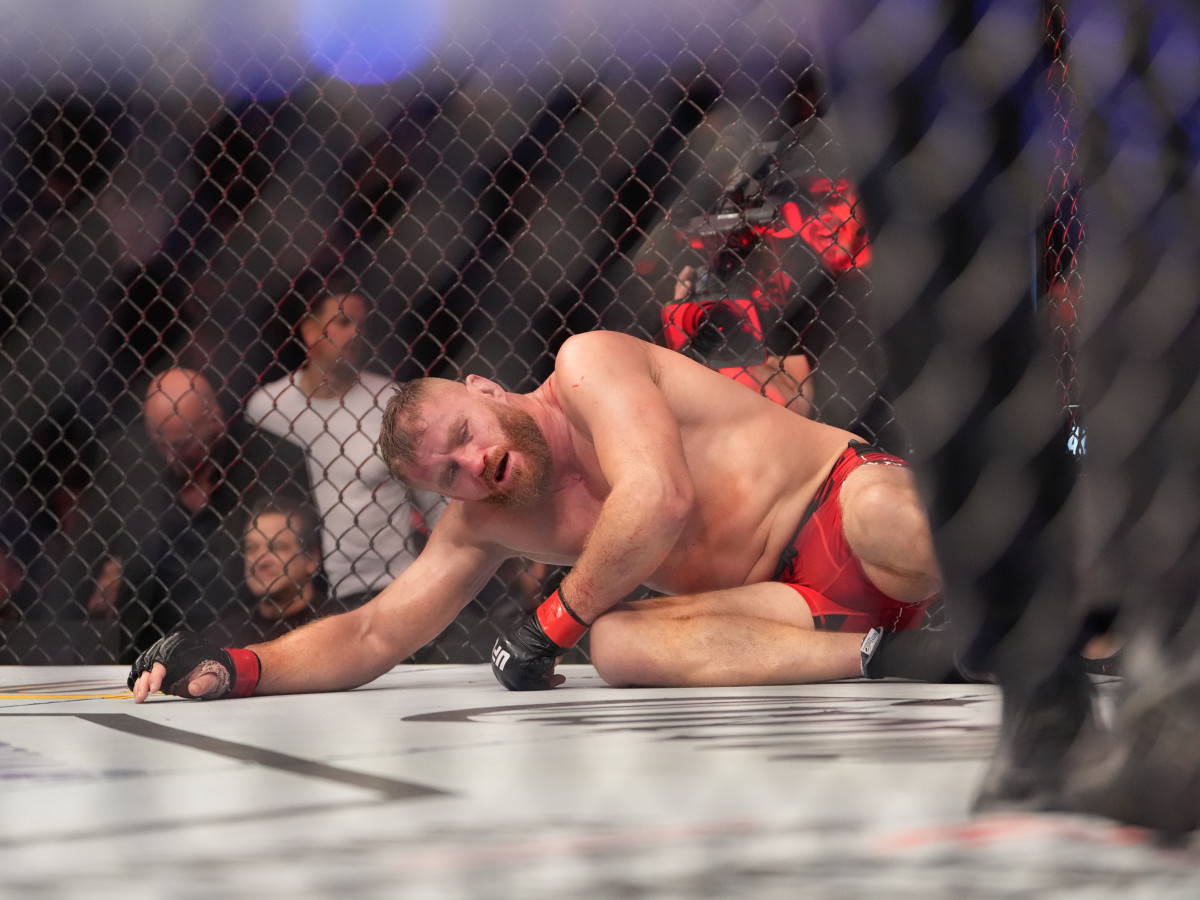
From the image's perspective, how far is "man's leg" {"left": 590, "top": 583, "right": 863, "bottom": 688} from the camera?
146cm

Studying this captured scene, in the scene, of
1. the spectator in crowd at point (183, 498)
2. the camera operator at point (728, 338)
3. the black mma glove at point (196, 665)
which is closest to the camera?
the black mma glove at point (196, 665)

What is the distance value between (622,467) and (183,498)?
3.92 feet

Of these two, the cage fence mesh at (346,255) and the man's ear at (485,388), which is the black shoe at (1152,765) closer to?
the man's ear at (485,388)

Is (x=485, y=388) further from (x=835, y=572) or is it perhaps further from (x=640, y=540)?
(x=835, y=572)

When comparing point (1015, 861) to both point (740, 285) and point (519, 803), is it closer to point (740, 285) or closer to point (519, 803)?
point (519, 803)

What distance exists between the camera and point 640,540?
1408 millimetres

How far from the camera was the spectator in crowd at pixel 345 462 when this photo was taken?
2086 mm

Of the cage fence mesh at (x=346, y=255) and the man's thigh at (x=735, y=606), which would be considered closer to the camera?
the man's thigh at (x=735, y=606)

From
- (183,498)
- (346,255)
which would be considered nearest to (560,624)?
(183,498)

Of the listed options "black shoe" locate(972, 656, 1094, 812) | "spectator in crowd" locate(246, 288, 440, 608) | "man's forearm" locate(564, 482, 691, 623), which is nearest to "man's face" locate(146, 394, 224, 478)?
"spectator in crowd" locate(246, 288, 440, 608)

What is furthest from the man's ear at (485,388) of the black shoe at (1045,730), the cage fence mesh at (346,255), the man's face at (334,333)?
the black shoe at (1045,730)

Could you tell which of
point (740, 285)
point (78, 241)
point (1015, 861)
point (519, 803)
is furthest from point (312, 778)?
point (78, 241)

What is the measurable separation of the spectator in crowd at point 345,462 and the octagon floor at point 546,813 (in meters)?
0.92

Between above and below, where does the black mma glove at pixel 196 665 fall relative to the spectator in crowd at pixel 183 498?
above
